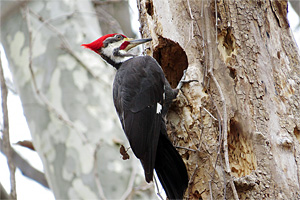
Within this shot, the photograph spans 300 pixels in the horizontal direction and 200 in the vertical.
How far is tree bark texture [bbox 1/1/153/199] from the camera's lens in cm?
370

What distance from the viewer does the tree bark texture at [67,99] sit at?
370cm

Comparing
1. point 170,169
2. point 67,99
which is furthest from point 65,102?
point 170,169

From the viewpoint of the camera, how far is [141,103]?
3094 millimetres

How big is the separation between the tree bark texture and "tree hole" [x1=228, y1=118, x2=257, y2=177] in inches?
41.9

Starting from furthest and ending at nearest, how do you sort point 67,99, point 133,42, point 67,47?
point 67,47 → point 67,99 → point 133,42

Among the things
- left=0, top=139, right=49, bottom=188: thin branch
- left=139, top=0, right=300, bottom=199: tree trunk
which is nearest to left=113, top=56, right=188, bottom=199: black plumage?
left=139, top=0, right=300, bottom=199: tree trunk

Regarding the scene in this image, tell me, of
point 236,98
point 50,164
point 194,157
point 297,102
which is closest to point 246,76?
point 236,98

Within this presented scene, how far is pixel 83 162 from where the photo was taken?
12.2 ft

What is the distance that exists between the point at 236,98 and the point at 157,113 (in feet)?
1.88

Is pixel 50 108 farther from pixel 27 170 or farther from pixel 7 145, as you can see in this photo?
pixel 7 145

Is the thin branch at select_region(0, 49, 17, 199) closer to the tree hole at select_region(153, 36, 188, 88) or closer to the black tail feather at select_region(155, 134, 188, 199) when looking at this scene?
the black tail feather at select_region(155, 134, 188, 199)

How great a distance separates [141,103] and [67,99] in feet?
3.49

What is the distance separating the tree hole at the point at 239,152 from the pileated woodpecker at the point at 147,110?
0.32m

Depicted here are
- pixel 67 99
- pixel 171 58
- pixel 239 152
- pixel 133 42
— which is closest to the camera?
pixel 239 152
